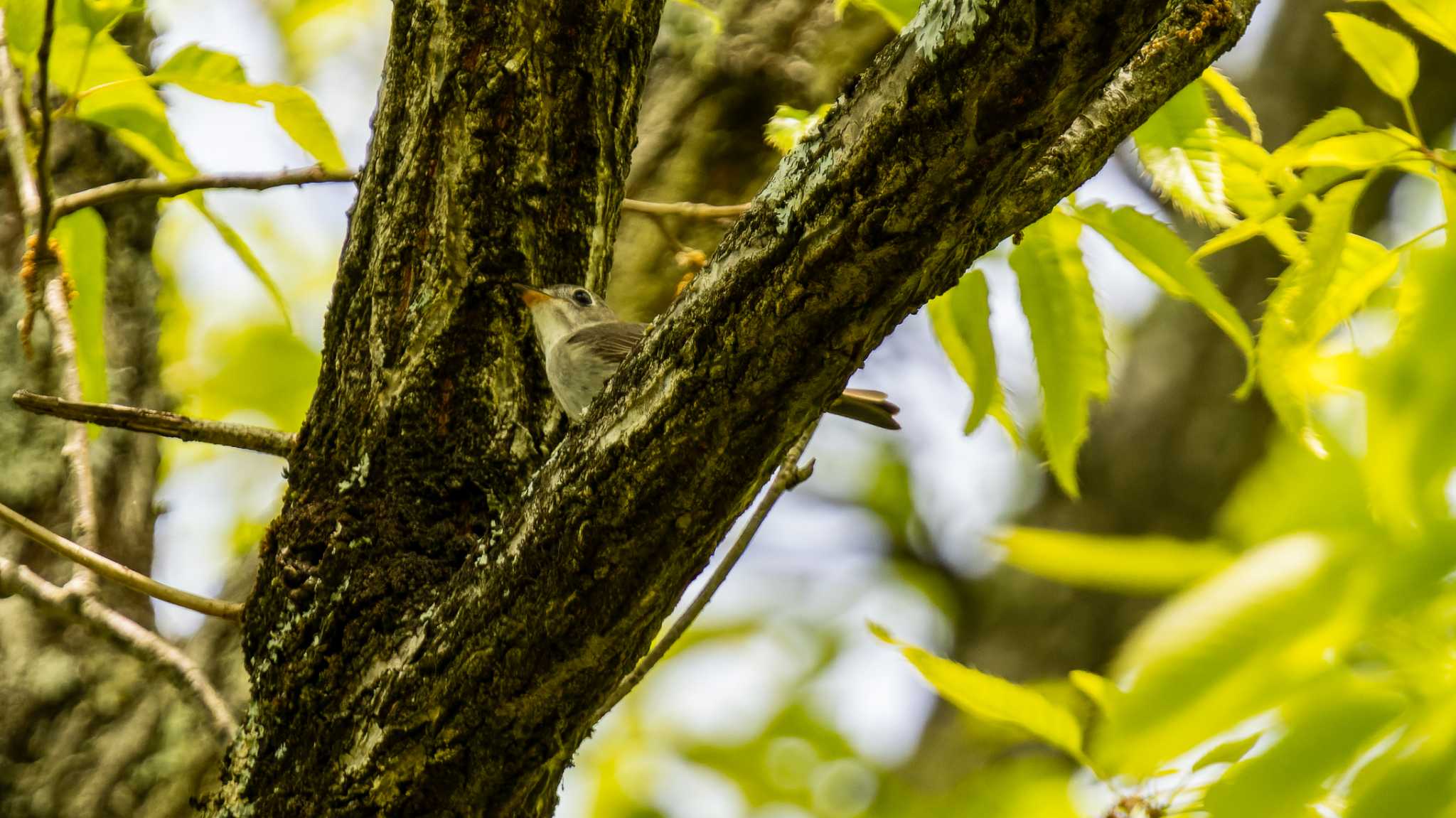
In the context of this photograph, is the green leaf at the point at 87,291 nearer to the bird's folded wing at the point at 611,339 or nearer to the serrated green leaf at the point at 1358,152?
the bird's folded wing at the point at 611,339

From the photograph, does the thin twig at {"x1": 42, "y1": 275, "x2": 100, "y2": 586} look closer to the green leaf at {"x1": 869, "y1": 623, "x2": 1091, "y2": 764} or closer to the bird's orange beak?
the bird's orange beak

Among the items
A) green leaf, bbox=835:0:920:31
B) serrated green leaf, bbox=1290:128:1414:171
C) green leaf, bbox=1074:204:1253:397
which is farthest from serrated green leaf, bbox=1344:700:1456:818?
green leaf, bbox=835:0:920:31

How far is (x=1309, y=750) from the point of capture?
111cm

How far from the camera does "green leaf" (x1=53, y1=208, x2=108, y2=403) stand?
108 inches

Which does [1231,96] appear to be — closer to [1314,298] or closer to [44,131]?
[1314,298]

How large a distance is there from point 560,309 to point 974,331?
1224 mm

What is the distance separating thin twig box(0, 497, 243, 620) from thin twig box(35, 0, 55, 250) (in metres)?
0.58

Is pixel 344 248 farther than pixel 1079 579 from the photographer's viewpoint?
Yes

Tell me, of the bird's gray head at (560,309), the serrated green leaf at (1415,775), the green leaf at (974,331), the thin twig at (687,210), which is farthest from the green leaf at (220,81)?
the serrated green leaf at (1415,775)

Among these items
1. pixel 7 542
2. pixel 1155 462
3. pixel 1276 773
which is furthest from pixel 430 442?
pixel 1155 462

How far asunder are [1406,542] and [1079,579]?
0.29 metres

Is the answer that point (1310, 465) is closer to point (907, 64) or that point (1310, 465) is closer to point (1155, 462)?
point (907, 64)

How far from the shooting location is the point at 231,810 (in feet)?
7.44

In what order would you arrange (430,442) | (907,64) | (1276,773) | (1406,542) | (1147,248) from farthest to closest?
(430,442)
(1147,248)
(907,64)
(1276,773)
(1406,542)
